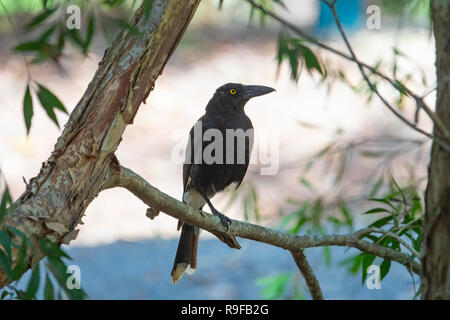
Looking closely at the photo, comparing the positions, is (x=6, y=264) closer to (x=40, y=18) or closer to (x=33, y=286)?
(x=33, y=286)

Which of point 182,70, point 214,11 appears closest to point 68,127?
point 182,70

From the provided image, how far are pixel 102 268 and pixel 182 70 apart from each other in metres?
4.20

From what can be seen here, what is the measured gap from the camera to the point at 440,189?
1544mm

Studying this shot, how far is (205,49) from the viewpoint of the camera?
10445 millimetres

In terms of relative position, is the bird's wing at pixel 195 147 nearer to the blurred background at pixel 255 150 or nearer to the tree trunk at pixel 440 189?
the blurred background at pixel 255 150

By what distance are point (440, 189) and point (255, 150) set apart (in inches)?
253

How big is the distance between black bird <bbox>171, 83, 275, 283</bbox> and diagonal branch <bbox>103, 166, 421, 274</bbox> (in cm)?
96

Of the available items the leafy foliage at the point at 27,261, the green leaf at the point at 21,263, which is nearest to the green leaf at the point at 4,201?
the leafy foliage at the point at 27,261

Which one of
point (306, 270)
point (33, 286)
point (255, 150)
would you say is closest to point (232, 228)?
point (306, 270)

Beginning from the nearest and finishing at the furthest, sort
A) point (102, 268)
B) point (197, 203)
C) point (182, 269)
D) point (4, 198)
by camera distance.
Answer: point (4, 198), point (182, 269), point (197, 203), point (102, 268)

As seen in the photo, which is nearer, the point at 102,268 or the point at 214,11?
the point at 102,268
